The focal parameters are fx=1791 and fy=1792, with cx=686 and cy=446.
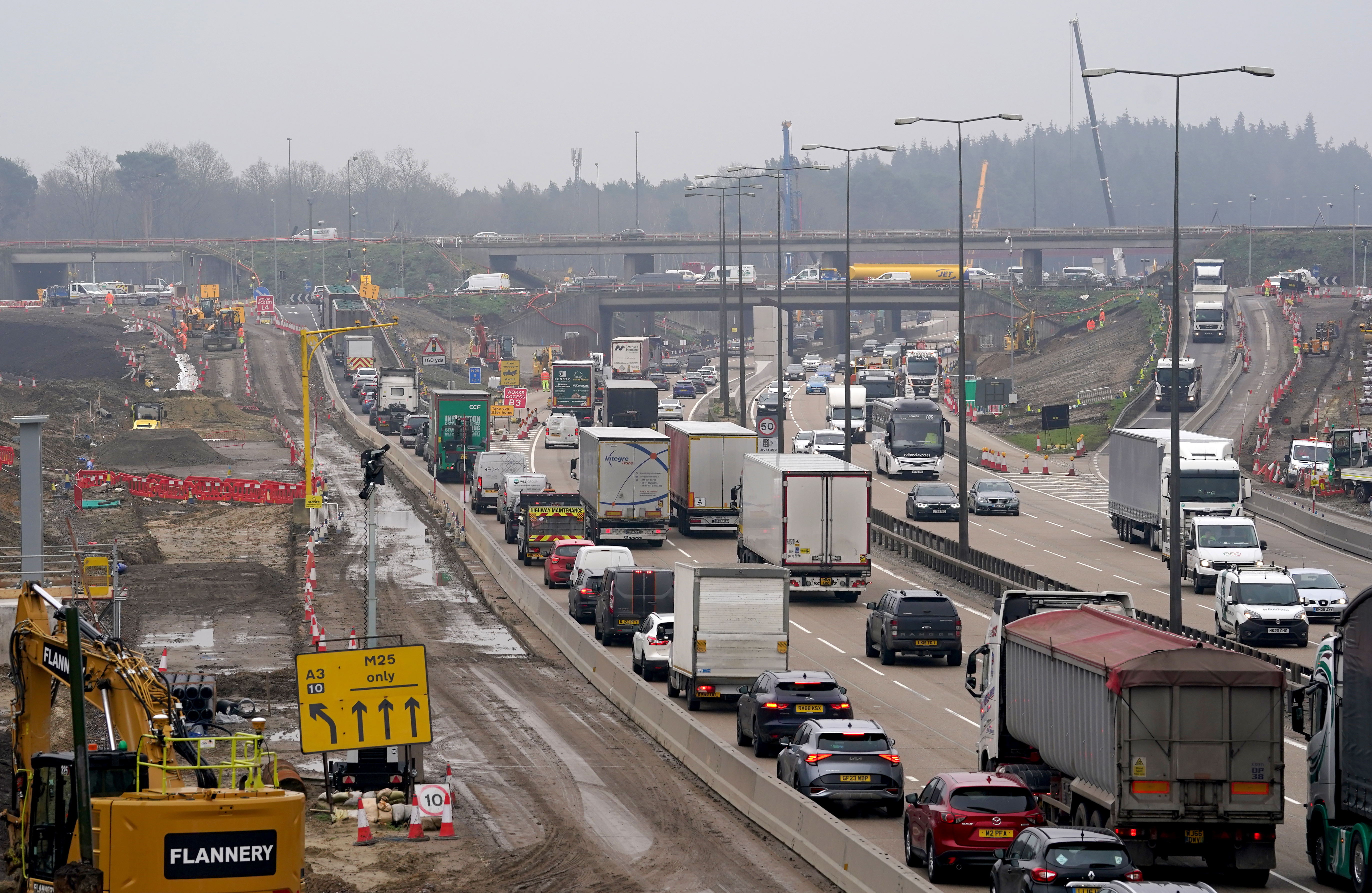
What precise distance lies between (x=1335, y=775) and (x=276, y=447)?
7700cm

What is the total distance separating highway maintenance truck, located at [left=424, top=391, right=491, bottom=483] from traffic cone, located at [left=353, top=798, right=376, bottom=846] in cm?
4737

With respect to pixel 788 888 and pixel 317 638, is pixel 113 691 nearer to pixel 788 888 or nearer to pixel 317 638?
pixel 788 888

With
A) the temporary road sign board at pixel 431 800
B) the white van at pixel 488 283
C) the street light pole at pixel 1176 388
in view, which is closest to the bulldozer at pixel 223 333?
the white van at pixel 488 283

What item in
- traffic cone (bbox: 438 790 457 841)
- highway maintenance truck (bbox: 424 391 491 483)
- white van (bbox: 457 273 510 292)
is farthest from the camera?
white van (bbox: 457 273 510 292)

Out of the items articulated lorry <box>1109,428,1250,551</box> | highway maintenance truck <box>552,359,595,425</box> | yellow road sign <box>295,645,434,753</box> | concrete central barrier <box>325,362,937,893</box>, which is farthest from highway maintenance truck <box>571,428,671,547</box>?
highway maintenance truck <box>552,359,595,425</box>

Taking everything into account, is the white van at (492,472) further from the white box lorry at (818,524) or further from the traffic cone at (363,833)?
the traffic cone at (363,833)

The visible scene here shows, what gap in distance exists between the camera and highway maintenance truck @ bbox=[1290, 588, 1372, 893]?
773 inches

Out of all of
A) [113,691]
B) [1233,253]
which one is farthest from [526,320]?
[113,691]

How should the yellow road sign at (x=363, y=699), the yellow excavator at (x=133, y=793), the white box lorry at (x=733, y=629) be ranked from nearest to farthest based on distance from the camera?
the yellow excavator at (x=133, y=793) → the yellow road sign at (x=363, y=699) → the white box lorry at (x=733, y=629)

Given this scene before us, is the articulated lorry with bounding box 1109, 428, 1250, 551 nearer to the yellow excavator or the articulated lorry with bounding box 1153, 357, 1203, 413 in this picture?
the articulated lorry with bounding box 1153, 357, 1203, 413

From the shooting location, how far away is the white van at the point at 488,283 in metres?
179

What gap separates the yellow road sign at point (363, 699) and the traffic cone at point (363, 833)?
1017 mm

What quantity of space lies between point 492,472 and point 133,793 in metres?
46.8

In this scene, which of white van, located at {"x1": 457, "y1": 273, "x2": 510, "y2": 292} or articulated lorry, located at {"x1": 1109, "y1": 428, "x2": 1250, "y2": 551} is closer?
articulated lorry, located at {"x1": 1109, "y1": 428, "x2": 1250, "y2": 551}
